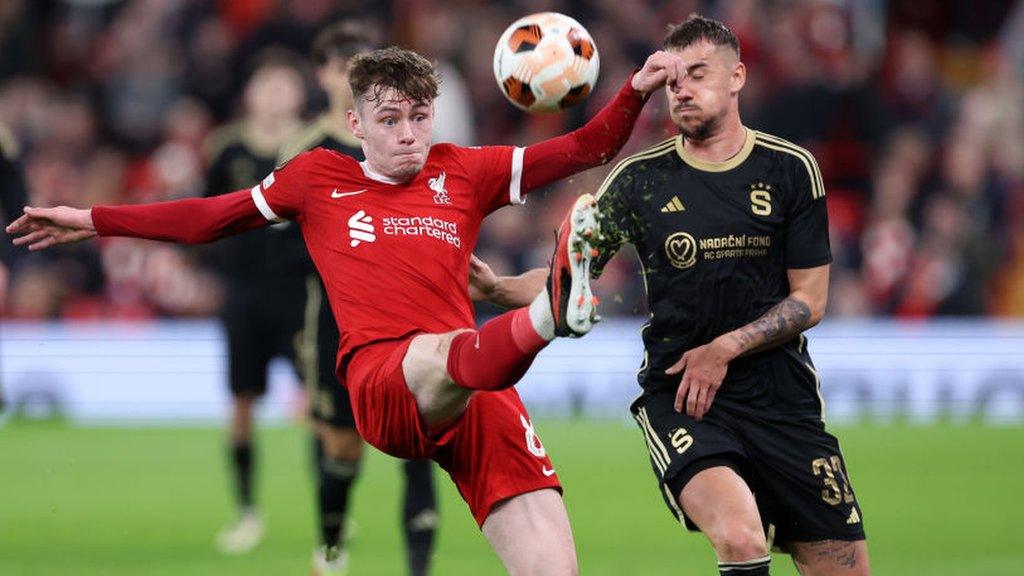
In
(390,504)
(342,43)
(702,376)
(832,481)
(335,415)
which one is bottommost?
(390,504)

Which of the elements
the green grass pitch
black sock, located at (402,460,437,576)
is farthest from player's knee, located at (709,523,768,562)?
the green grass pitch

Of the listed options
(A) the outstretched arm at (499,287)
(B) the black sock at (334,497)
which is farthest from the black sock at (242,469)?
(A) the outstretched arm at (499,287)

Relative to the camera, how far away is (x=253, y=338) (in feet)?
33.0

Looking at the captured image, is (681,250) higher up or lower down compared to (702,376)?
higher up

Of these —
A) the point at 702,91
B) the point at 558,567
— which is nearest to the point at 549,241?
the point at 702,91

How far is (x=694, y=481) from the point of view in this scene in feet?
19.1

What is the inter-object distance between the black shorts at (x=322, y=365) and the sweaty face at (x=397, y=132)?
244cm

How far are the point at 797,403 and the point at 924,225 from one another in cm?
1067

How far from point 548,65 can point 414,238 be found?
0.87m

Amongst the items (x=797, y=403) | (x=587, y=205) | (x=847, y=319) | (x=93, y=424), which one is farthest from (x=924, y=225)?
(x=587, y=205)

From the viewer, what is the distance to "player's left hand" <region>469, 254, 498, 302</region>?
6.29 meters

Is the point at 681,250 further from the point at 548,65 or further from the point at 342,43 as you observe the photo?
the point at 342,43

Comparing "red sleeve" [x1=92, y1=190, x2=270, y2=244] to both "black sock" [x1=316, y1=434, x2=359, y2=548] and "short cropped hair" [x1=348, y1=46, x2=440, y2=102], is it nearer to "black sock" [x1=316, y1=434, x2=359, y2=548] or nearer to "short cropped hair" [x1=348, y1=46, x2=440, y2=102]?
"short cropped hair" [x1=348, y1=46, x2=440, y2=102]

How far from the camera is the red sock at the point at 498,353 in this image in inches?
205
